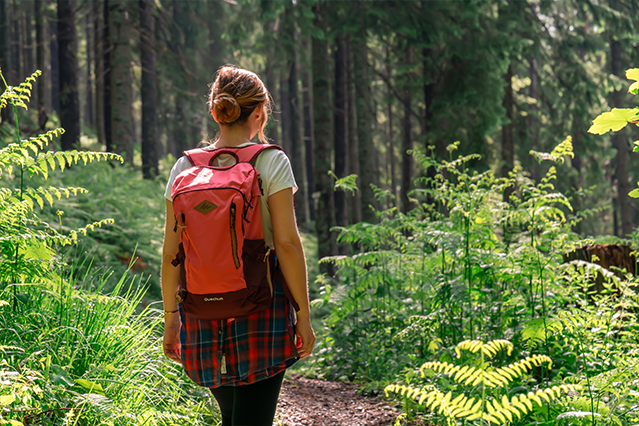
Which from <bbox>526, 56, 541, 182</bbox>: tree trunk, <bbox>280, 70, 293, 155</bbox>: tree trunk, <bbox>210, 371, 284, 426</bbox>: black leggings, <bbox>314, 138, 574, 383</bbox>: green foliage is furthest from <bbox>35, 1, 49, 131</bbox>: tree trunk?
<bbox>526, 56, 541, 182</bbox>: tree trunk

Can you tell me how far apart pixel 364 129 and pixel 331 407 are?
10026 mm

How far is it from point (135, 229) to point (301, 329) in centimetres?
610

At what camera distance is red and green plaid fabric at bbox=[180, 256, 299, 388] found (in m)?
2.15

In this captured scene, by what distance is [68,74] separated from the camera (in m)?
12.5

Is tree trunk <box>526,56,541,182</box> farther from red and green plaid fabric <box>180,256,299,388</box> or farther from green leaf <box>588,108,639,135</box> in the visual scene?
red and green plaid fabric <box>180,256,299,388</box>

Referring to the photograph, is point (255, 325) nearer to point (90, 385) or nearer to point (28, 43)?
point (90, 385)

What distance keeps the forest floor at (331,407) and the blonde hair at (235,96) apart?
103 inches

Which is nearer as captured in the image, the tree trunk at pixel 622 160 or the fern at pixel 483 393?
the fern at pixel 483 393

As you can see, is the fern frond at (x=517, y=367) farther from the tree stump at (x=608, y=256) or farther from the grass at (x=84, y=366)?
the tree stump at (x=608, y=256)

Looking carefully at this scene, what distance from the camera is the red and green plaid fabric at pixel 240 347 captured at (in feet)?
7.04

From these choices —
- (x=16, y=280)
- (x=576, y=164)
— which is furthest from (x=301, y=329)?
(x=576, y=164)

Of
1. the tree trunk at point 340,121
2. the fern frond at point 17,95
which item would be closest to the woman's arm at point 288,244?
the fern frond at point 17,95

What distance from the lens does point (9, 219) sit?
3223 millimetres

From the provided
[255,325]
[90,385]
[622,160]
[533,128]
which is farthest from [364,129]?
[622,160]
